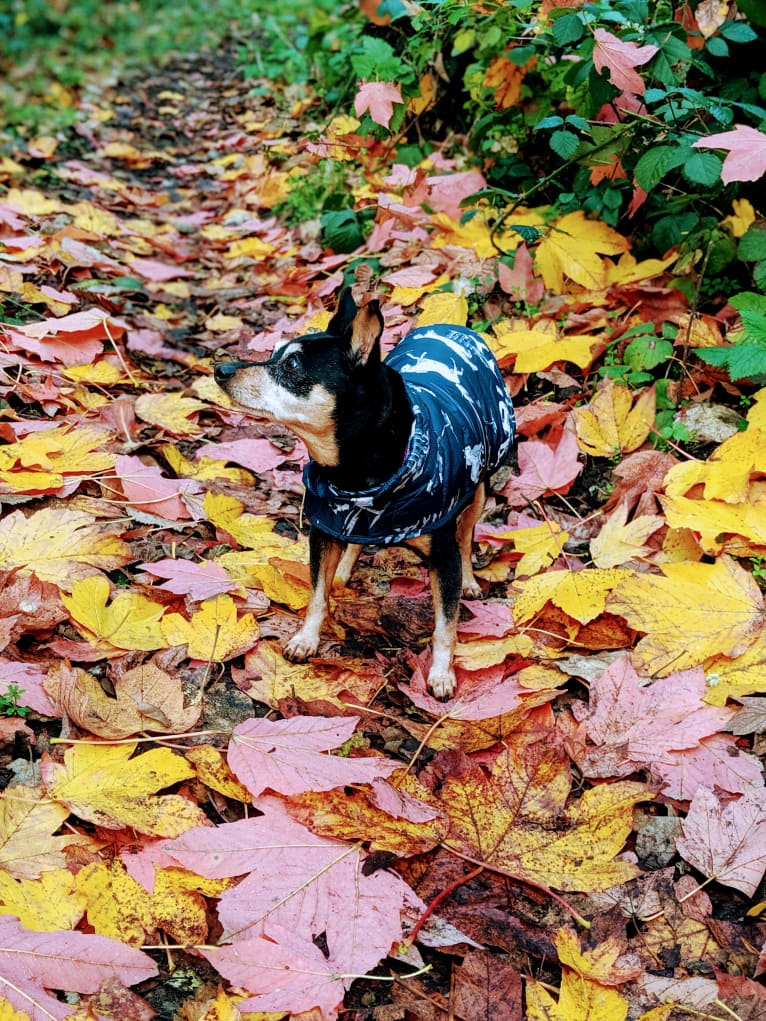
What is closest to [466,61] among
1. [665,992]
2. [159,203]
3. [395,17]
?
[395,17]

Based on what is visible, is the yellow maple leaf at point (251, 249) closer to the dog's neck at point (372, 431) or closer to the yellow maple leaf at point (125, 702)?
the dog's neck at point (372, 431)

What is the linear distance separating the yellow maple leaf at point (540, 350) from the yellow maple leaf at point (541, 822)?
189cm

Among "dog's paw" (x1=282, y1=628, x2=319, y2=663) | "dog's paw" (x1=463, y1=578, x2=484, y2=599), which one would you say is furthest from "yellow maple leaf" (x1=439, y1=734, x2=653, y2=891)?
"dog's paw" (x1=463, y1=578, x2=484, y2=599)

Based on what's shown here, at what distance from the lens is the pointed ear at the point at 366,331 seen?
6.95 feet

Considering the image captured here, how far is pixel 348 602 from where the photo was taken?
112 inches

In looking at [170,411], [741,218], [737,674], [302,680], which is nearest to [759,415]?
[737,674]

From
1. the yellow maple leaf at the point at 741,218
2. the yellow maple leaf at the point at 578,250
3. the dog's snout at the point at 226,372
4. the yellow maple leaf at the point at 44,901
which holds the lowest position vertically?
the yellow maple leaf at the point at 44,901

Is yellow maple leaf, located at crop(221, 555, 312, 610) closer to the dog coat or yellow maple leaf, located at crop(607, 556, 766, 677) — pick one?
the dog coat

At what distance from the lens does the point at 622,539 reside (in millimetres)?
2727

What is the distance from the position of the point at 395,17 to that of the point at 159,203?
9.01 ft

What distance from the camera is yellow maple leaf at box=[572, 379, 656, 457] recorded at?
10.6ft

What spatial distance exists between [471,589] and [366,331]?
1.15m

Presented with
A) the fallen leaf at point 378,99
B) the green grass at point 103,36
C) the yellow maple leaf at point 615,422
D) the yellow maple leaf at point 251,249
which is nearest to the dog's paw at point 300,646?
the yellow maple leaf at point 615,422

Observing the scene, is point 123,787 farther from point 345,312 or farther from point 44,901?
point 345,312
